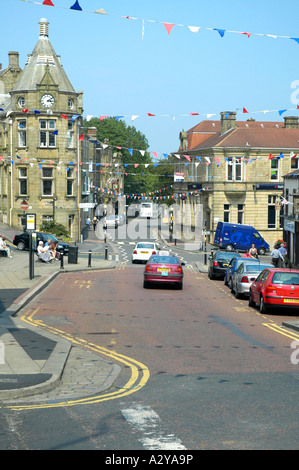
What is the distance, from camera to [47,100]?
61781mm

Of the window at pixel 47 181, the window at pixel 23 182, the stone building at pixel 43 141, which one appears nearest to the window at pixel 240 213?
the stone building at pixel 43 141

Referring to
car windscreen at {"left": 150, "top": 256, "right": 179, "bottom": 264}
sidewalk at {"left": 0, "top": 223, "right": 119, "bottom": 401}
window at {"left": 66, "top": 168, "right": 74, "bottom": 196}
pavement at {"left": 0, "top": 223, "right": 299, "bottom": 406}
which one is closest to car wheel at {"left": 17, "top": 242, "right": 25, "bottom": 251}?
window at {"left": 66, "top": 168, "right": 74, "bottom": 196}

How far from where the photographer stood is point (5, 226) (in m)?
65.0

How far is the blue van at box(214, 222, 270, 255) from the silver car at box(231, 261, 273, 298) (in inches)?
1322

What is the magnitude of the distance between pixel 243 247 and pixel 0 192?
25.0 metres

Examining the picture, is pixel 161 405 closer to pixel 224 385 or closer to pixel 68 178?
pixel 224 385

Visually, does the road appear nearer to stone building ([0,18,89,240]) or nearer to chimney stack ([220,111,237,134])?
stone building ([0,18,89,240])

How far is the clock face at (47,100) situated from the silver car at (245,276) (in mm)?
39181

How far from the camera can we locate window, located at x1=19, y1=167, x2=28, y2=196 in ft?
206

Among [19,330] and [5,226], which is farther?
[5,226]

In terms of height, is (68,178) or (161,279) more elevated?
(68,178)

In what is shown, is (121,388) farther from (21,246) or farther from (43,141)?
(43,141)

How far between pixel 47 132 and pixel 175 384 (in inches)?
2096
